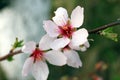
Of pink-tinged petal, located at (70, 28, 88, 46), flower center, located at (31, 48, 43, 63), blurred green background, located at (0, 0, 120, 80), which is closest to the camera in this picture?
pink-tinged petal, located at (70, 28, 88, 46)

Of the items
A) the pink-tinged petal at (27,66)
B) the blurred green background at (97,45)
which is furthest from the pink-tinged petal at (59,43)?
the blurred green background at (97,45)

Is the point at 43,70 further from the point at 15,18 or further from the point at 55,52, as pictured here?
the point at 15,18

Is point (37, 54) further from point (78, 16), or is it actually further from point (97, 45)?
point (97, 45)

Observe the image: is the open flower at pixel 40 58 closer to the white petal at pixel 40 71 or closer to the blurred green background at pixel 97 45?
the white petal at pixel 40 71

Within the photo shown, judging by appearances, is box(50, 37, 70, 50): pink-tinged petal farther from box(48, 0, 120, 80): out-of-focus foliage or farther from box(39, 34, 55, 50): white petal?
box(48, 0, 120, 80): out-of-focus foliage

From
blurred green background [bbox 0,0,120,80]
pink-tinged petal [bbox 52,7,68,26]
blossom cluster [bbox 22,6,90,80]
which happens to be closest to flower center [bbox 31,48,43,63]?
blossom cluster [bbox 22,6,90,80]
